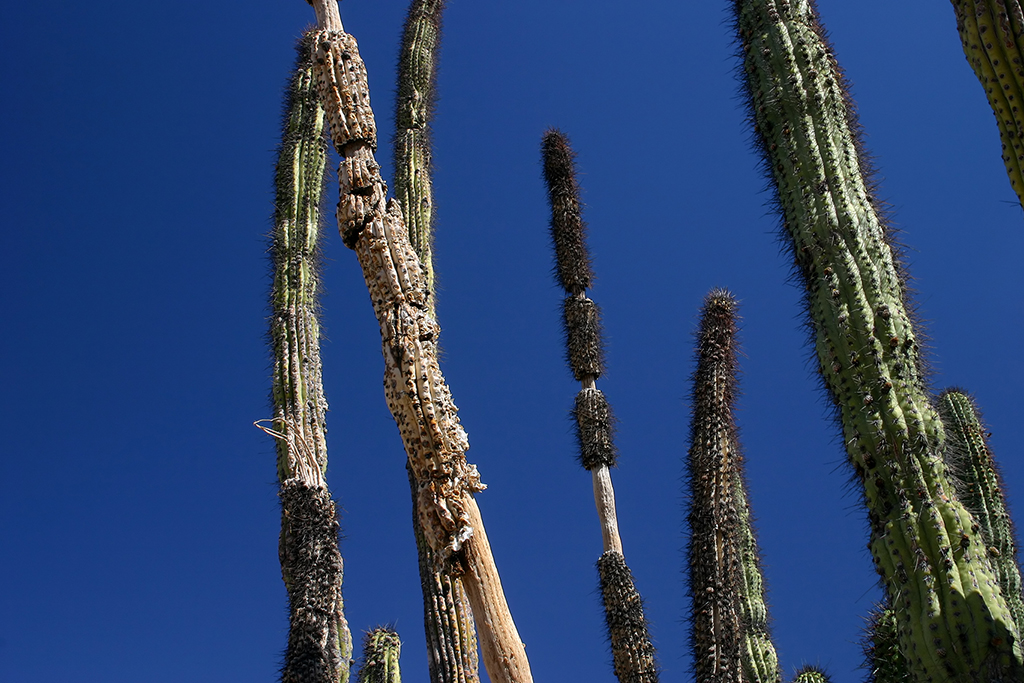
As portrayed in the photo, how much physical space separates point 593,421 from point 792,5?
541 centimetres

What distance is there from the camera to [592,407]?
956 cm

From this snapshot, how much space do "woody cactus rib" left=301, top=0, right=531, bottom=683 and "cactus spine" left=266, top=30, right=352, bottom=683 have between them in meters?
1.99

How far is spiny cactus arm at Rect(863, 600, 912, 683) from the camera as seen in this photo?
4262 millimetres

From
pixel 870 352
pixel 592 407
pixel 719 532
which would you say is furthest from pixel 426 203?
pixel 870 352

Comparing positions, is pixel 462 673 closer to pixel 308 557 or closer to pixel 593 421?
pixel 308 557

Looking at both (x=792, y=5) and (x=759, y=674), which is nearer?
(x=792, y=5)

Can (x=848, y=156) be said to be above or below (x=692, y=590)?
above

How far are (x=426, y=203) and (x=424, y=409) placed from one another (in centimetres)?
384

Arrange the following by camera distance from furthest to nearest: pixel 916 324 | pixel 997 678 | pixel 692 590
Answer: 1. pixel 692 590
2. pixel 916 324
3. pixel 997 678

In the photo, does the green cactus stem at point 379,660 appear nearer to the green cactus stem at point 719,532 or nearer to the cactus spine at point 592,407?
the cactus spine at point 592,407

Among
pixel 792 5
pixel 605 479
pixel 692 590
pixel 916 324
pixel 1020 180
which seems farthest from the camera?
pixel 605 479

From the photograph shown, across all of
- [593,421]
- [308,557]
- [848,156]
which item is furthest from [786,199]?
[593,421]

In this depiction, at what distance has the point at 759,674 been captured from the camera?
587 centimetres

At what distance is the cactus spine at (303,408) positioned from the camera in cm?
604
